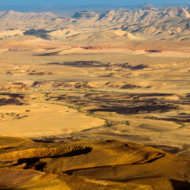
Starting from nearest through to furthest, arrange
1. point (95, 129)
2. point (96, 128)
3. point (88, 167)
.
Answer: point (88, 167) < point (95, 129) < point (96, 128)

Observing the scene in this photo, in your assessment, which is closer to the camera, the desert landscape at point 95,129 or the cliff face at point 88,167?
the cliff face at point 88,167

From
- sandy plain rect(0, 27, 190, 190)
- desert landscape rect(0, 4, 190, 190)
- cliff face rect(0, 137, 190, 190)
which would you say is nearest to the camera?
cliff face rect(0, 137, 190, 190)

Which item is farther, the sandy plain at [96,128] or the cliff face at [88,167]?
the sandy plain at [96,128]

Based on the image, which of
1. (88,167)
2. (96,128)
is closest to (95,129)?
(96,128)

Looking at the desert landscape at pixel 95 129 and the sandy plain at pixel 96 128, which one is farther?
the sandy plain at pixel 96 128

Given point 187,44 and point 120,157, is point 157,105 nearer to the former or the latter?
point 120,157

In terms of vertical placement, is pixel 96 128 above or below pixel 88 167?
below

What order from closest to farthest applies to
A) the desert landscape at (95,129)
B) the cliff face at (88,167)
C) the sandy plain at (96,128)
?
the cliff face at (88,167)
the desert landscape at (95,129)
the sandy plain at (96,128)

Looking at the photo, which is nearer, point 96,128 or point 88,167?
point 88,167

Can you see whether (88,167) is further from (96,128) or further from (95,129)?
(96,128)

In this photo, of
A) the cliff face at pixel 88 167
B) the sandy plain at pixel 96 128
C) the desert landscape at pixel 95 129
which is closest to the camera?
the cliff face at pixel 88 167

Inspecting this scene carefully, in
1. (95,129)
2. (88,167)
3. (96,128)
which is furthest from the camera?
(96,128)
